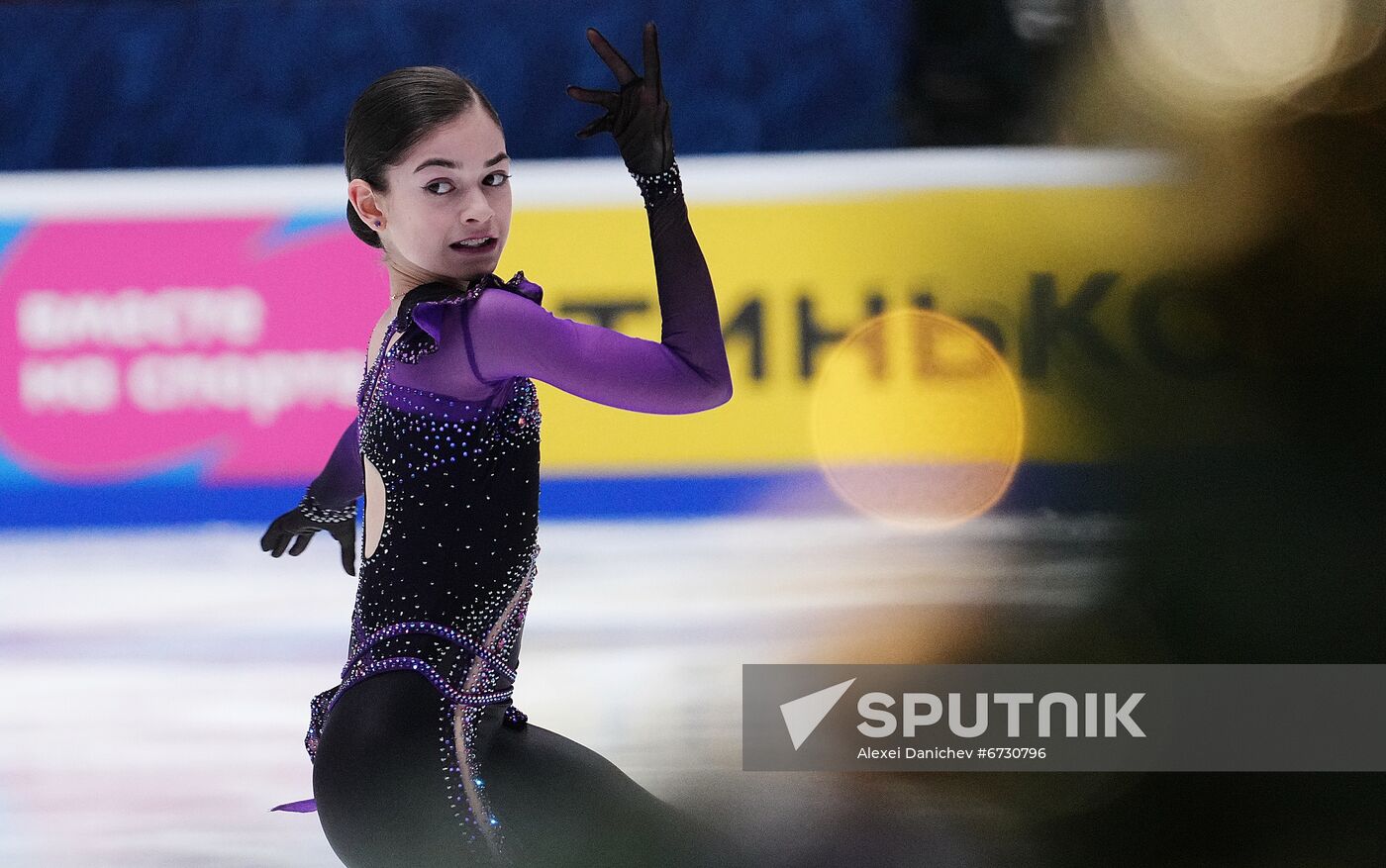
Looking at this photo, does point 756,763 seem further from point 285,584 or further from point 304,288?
point 304,288

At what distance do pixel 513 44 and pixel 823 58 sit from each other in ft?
2.42

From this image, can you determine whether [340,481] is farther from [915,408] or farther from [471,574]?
[915,408]

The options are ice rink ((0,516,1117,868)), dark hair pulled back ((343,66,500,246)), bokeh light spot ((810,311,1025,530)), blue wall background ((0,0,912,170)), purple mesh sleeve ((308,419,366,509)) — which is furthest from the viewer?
blue wall background ((0,0,912,170))

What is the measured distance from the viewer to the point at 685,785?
219 centimetres

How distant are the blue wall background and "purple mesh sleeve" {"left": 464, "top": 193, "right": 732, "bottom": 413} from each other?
92.0 inches

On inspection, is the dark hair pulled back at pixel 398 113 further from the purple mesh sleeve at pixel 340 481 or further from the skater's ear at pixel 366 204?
the purple mesh sleeve at pixel 340 481

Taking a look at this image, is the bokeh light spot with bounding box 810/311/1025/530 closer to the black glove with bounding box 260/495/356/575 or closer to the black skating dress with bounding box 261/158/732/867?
the black glove with bounding box 260/495/356/575

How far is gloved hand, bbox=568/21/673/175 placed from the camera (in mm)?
1271

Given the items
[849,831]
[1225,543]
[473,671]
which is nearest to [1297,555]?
[1225,543]

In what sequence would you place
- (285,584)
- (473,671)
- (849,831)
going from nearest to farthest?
1. (473,671)
2. (849,831)
3. (285,584)

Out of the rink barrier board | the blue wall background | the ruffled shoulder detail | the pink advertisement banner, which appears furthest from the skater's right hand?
the blue wall background

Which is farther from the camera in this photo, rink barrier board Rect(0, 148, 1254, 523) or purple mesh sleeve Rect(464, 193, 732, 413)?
rink barrier board Rect(0, 148, 1254, 523)

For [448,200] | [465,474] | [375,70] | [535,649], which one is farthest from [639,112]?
[375,70]

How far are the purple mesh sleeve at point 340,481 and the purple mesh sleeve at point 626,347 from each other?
0.41m
